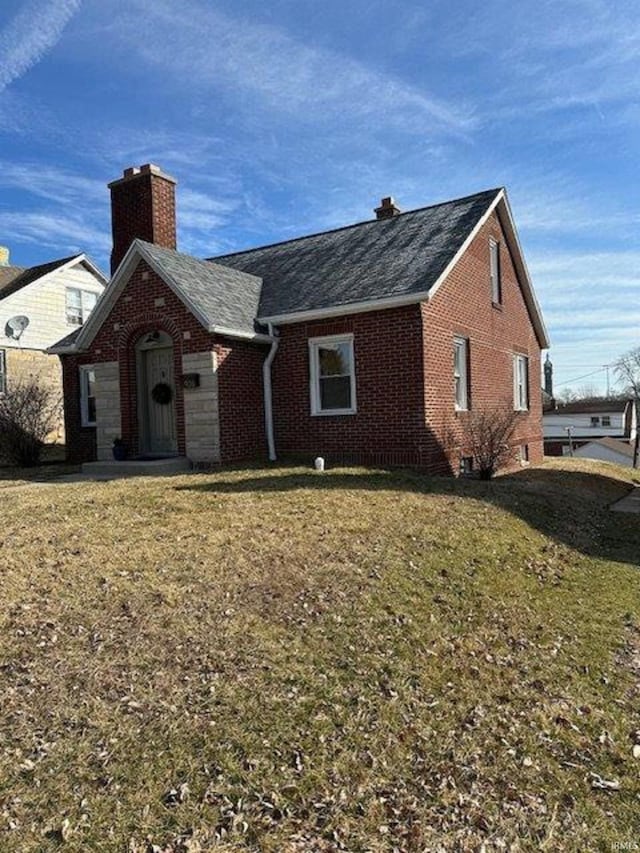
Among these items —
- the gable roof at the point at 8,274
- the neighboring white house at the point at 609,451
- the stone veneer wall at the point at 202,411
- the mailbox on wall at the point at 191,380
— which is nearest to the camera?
the stone veneer wall at the point at 202,411

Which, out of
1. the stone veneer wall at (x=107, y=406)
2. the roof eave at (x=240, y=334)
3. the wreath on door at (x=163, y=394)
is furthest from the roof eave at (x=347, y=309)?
the stone veneer wall at (x=107, y=406)

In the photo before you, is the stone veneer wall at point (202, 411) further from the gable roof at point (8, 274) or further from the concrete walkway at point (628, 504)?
the gable roof at point (8, 274)

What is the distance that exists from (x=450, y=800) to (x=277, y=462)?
9569mm

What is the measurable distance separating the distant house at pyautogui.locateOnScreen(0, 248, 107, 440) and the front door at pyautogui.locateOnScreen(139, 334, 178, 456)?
11.3m

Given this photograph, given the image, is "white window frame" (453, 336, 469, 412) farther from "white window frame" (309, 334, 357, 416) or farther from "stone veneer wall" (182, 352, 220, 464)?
"stone veneer wall" (182, 352, 220, 464)

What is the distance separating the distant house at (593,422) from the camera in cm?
6234

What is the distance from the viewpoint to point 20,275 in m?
26.6

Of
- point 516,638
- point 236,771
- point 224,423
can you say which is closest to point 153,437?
point 224,423

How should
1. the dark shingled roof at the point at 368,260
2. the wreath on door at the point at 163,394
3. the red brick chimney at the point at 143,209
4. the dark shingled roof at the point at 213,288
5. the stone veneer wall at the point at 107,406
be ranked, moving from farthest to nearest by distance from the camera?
the red brick chimney at the point at 143,209
the stone veneer wall at the point at 107,406
the wreath on door at the point at 163,394
the dark shingled roof at the point at 368,260
the dark shingled roof at the point at 213,288

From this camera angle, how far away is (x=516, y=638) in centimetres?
534

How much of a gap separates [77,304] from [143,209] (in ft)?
41.5

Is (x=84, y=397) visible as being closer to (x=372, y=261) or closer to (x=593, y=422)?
(x=372, y=261)

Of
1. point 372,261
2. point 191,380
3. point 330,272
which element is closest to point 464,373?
point 372,261

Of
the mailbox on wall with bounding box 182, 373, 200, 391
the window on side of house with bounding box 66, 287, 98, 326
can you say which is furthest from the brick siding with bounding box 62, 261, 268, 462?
the window on side of house with bounding box 66, 287, 98, 326
